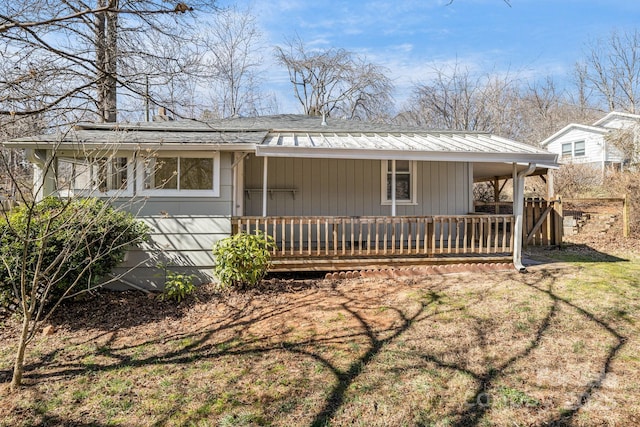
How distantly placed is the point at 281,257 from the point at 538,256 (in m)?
6.46

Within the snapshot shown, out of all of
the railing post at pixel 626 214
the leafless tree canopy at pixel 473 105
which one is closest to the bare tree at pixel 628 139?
the railing post at pixel 626 214

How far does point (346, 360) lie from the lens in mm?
3707

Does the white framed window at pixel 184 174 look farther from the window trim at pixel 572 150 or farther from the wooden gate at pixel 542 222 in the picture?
the window trim at pixel 572 150

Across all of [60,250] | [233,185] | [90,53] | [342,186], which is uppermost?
[90,53]

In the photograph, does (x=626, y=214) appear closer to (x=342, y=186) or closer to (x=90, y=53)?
(x=342, y=186)

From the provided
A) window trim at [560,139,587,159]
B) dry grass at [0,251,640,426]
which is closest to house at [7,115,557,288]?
dry grass at [0,251,640,426]

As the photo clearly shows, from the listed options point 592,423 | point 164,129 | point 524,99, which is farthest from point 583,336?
point 524,99

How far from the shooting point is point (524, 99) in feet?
92.5

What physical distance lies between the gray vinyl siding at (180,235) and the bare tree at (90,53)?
184 centimetres

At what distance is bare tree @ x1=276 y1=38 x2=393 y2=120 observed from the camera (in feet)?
79.0

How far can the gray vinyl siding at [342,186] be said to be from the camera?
27.6ft

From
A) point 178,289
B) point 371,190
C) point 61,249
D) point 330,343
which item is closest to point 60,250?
point 61,249

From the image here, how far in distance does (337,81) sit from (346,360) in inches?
935

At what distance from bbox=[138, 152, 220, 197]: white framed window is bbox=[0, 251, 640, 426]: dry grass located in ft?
6.32
